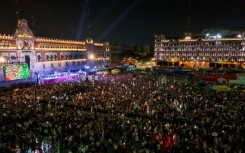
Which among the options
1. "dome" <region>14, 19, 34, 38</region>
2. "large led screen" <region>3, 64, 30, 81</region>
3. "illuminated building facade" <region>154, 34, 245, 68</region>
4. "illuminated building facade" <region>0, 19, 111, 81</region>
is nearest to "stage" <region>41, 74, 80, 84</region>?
"large led screen" <region>3, 64, 30, 81</region>

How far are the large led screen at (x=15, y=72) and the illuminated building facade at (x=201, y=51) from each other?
55305mm

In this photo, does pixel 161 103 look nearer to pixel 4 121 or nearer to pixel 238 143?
pixel 238 143

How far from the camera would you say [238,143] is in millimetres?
13789

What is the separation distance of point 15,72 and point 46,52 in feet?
49.7

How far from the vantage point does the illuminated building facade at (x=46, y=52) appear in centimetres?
4397

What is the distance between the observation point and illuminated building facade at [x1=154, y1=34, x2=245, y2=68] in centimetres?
7300

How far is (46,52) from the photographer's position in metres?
53.8

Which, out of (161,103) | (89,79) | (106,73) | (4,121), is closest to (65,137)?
(4,121)

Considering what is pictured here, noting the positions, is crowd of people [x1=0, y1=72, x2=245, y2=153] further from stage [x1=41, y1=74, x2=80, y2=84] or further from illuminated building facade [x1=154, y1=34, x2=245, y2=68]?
illuminated building facade [x1=154, y1=34, x2=245, y2=68]

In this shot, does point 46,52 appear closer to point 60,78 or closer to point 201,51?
point 60,78

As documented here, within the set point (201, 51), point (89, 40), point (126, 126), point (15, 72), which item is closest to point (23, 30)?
point (15, 72)

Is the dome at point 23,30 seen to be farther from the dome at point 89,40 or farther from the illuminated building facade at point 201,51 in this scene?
the illuminated building facade at point 201,51

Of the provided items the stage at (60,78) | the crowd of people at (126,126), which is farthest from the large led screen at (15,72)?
the crowd of people at (126,126)

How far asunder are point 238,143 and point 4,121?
16.8m
